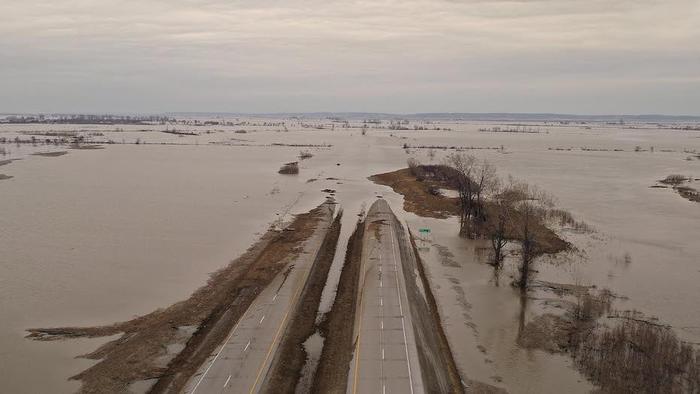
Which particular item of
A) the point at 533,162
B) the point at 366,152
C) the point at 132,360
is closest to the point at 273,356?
the point at 132,360

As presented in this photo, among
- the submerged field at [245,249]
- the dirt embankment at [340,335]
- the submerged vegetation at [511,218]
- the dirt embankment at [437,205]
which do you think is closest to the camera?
the dirt embankment at [340,335]

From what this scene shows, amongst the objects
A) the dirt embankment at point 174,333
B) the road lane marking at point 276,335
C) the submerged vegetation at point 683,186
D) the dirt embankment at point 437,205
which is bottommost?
the dirt embankment at point 174,333

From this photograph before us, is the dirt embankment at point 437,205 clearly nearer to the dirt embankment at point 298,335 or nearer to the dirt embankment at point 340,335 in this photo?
the dirt embankment at point 340,335

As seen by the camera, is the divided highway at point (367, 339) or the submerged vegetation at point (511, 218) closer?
the divided highway at point (367, 339)

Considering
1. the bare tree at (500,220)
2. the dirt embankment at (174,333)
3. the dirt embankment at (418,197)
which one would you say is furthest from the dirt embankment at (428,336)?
the dirt embankment at (418,197)

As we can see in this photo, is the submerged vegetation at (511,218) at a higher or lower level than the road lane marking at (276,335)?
higher

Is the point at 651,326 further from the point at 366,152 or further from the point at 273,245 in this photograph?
the point at 366,152

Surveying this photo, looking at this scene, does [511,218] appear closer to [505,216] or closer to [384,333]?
[505,216]

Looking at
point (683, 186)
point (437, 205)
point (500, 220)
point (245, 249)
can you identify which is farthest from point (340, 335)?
point (683, 186)
